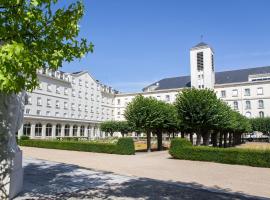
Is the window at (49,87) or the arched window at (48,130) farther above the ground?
the window at (49,87)

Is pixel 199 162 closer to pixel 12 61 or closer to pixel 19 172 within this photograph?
pixel 19 172

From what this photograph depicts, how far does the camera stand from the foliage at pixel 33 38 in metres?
5.45

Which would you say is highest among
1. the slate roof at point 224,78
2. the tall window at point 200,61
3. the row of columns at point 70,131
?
the tall window at point 200,61

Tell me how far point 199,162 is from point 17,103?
47.8 feet

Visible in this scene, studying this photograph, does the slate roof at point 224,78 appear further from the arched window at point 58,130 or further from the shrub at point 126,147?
the shrub at point 126,147

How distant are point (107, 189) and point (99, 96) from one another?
71.1m

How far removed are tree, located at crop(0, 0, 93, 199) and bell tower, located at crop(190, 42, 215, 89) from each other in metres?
77.1

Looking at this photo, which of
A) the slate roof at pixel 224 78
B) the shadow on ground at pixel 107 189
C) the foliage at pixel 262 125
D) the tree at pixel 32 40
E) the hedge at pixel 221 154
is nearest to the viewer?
the tree at pixel 32 40

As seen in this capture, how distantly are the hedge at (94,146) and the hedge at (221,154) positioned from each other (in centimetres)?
443

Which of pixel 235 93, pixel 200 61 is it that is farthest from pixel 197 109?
pixel 200 61

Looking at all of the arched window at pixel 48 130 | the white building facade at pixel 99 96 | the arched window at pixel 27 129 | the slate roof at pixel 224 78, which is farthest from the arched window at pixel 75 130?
the slate roof at pixel 224 78

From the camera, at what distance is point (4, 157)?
8109 mm

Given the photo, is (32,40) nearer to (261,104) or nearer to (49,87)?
(49,87)

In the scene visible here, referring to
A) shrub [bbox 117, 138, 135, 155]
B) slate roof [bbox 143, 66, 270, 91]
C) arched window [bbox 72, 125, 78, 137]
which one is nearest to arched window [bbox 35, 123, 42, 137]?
arched window [bbox 72, 125, 78, 137]
